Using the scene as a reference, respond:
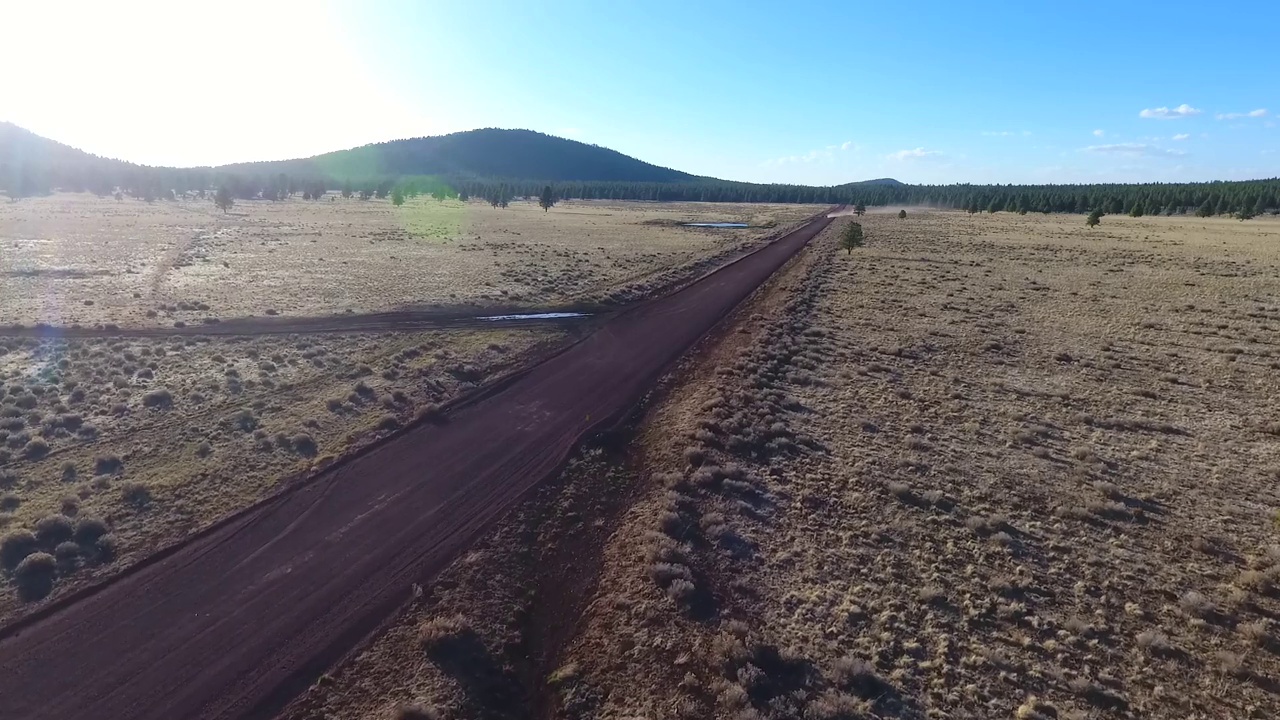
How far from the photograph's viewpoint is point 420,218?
124 metres

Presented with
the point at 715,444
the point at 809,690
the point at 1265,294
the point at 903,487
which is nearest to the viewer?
the point at 809,690

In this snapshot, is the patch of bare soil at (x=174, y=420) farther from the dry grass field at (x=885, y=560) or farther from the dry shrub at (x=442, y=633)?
the dry grass field at (x=885, y=560)

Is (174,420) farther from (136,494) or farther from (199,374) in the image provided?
(136,494)

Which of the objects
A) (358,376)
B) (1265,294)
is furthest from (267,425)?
(1265,294)

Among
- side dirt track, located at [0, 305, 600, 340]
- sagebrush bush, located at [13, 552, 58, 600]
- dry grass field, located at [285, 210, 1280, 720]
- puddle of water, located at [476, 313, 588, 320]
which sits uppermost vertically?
side dirt track, located at [0, 305, 600, 340]

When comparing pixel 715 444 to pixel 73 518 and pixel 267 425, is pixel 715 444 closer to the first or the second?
pixel 267 425

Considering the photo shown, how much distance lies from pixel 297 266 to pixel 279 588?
4901 cm

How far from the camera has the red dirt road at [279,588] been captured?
10898mm

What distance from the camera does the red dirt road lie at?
10.9 meters

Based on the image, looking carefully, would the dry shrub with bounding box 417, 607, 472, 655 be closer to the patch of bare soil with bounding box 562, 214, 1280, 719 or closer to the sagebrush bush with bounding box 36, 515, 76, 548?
the patch of bare soil with bounding box 562, 214, 1280, 719

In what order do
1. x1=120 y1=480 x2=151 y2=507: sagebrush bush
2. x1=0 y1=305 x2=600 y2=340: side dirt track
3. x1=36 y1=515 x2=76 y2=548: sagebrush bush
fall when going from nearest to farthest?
x1=36 y1=515 x2=76 y2=548: sagebrush bush → x1=120 y1=480 x2=151 y2=507: sagebrush bush → x1=0 y1=305 x2=600 y2=340: side dirt track

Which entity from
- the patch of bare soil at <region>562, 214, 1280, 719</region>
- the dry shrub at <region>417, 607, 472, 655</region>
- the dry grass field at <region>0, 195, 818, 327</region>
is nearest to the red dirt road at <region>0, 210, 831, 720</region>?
the dry shrub at <region>417, 607, 472, 655</region>

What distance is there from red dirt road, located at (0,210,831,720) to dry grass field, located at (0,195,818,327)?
23178mm

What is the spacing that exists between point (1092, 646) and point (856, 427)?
1115cm
